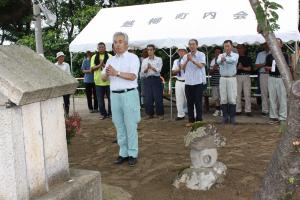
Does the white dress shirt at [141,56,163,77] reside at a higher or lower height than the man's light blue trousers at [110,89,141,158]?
higher

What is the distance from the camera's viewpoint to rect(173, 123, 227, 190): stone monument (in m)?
4.98

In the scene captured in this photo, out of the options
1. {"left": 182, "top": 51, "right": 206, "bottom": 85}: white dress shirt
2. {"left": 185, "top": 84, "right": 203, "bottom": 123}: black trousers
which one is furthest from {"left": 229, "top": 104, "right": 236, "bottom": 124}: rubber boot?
{"left": 182, "top": 51, "right": 206, "bottom": 85}: white dress shirt

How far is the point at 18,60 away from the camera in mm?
3648

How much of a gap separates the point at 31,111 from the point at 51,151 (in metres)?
0.46

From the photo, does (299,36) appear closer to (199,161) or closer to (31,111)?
(199,161)

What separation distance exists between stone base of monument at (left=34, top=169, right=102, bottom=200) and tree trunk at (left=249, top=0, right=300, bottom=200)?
1.56 metres

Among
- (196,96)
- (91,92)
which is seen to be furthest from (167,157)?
(91,92)

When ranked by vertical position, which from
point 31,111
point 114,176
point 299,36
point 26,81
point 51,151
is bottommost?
point 114,176

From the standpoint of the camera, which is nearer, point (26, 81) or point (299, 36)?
point (26, 81)

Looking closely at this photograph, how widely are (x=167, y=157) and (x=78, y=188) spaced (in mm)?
2884

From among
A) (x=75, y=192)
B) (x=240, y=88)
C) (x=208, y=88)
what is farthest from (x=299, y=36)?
(x=75, y=192)

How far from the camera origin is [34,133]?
3.46m

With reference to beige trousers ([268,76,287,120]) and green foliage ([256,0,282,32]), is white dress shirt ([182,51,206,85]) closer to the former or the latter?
beige trousers ([268,76,287,120])

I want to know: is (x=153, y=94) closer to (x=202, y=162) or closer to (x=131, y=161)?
(x=131, y=161)
